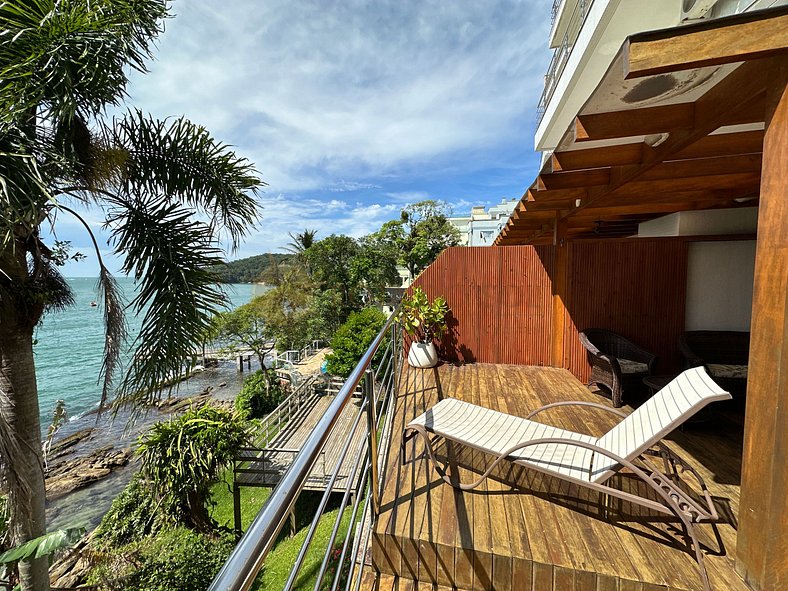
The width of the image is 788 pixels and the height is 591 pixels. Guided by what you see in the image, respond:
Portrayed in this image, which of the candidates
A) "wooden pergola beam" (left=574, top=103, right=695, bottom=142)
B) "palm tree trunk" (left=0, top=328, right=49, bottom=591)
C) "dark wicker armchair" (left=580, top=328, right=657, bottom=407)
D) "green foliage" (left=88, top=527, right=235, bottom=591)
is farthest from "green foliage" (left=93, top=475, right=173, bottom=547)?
"wooden pergola beam" (left=574, top=103, right=695, bottom=142)

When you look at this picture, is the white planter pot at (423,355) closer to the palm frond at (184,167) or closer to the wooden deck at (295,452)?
the wooden deck at (295,452)

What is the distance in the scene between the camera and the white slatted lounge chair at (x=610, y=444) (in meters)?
1.82

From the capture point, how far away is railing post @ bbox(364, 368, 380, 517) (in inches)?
69.4

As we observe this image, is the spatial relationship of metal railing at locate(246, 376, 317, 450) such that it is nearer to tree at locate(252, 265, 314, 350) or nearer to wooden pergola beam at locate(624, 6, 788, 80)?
tree at locate(252, 265, 314, 350)

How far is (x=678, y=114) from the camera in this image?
186 cm

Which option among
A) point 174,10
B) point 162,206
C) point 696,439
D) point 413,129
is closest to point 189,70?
point 174,10

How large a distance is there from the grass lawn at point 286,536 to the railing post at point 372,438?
320 centimetres

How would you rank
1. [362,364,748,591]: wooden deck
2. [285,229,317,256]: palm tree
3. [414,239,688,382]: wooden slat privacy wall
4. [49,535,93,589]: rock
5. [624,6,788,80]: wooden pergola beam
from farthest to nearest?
1. [285,229,317,256]: palm tree
2. [49,535,93,589]: rock
3. [414,239,688,382]: wooden slat privacy wall
4. [362,364,748,591]: wooden deck
5. [624,6,788,80]: wooden pergola beam

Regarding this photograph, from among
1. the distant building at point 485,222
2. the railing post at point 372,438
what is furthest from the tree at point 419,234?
the railing post at point 372,438

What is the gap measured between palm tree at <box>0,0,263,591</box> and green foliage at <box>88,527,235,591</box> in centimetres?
188

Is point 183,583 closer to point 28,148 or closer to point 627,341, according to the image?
point 28,148

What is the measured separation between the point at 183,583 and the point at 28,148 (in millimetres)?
5930

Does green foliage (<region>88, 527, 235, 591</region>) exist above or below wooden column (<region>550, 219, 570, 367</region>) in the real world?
below

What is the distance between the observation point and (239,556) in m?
0.55
